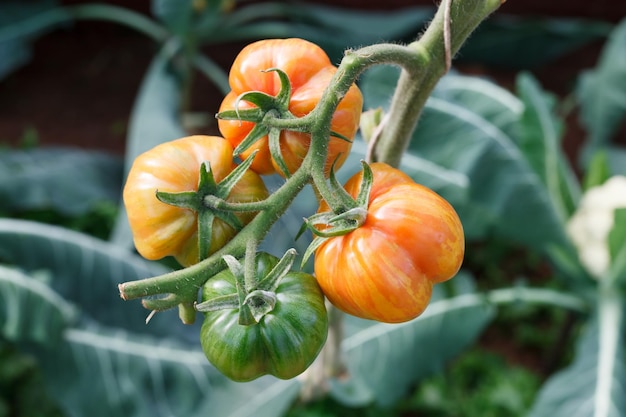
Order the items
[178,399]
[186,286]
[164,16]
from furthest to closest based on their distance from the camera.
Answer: [164,16], [178,399], [186,286]

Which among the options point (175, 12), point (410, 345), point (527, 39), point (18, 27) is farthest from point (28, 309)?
point (527, 39)

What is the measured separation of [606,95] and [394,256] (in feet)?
5.91

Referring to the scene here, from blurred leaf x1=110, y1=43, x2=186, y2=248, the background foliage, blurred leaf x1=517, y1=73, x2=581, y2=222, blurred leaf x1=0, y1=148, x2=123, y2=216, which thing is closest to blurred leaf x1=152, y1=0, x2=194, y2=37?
the background foliage

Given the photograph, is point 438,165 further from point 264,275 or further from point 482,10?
point 264,275

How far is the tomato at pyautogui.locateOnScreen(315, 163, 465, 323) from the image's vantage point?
580 millimetres

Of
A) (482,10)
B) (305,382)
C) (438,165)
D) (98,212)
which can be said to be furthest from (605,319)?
(98,212)

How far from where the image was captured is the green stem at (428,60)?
64 cm

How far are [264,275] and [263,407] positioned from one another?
0.86m

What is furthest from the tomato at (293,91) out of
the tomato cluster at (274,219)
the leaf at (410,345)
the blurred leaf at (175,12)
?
the blurred leaf at (175,12)

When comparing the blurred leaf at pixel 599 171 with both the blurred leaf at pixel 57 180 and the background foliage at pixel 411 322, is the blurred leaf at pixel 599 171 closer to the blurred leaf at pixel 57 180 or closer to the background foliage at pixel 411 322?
the background foliage at pixel 411 322

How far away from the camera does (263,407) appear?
4.53ft

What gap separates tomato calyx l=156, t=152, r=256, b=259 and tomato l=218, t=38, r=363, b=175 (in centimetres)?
5

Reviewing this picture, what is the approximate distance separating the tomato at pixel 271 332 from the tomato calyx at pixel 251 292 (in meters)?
0.01

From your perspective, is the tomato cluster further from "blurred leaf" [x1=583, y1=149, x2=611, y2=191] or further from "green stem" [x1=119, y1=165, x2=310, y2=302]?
"blurred leaf" [x1=583, y1=149, x2=611, y2=191]
